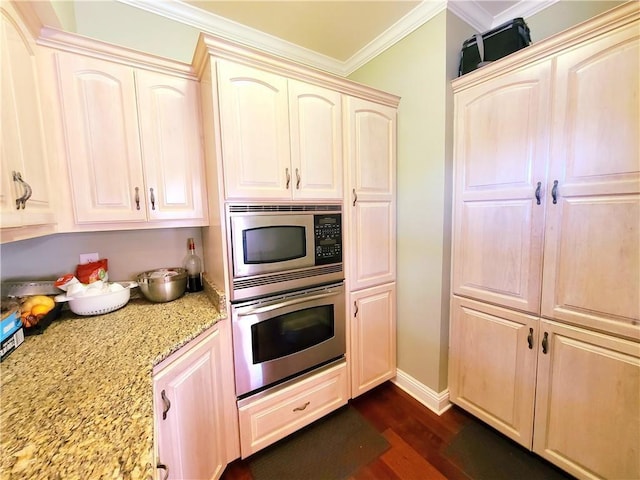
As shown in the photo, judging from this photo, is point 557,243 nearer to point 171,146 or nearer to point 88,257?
point 171,146

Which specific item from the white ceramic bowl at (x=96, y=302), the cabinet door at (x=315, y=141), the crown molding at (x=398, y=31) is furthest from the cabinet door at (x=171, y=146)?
the crown molding at (x=398, y=31)

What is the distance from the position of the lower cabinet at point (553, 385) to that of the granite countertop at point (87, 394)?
1.54 metres

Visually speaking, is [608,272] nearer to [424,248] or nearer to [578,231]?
[578,231]

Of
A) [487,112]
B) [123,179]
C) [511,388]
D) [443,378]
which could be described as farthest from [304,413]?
[487,112]

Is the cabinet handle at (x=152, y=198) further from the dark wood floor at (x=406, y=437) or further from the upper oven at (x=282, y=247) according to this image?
the dark wood floor at (x=406, y=437)

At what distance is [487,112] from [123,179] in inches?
79.4

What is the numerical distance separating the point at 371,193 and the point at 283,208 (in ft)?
2.18

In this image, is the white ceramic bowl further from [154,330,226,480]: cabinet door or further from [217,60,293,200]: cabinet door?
[217,60,293,200]: cabinet door

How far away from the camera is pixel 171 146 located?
4.74 ft

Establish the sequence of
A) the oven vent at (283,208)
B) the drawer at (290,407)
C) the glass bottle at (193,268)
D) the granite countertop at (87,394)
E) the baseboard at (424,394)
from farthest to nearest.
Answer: the baseboard at (424,394) → the glass bottle at (193,268) → the drawer at (290,407) → the oven vent at (283,208) → the granite countertop at (87,394)

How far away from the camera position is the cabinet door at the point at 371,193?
5.66ft

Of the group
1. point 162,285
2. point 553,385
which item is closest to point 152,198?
point 162,285

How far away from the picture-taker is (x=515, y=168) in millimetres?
1430

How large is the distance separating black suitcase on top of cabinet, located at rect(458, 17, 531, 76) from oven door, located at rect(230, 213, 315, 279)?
134 cm
